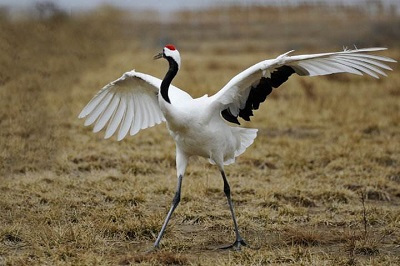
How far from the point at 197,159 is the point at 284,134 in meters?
1.95

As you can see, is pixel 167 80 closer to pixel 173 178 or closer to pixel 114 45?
pixel 173 178

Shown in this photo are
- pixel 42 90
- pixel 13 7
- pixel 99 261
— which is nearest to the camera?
pixel 99 261

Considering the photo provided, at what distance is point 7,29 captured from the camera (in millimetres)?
7762

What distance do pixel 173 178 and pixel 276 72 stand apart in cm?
243

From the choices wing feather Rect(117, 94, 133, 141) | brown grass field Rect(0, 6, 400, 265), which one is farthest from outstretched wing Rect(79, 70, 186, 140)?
brown grass field Rect(0, 6, 400, 265)

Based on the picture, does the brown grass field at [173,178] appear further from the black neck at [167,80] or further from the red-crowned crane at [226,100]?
the black neck at [167,80]

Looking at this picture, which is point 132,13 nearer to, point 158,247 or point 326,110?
point 326,110

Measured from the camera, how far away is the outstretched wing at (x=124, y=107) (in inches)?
238

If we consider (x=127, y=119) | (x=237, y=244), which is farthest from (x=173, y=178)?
(x=237, y=244)

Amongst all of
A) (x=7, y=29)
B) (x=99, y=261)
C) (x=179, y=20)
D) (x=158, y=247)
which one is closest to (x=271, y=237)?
(x=158, y=247)

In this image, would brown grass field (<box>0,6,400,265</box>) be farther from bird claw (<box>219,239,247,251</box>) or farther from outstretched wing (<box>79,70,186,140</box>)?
outstretched wing (<box>79,70,186,140</box>)

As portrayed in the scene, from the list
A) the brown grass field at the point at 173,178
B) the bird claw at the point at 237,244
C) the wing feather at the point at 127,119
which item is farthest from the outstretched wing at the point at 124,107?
the bird claw at the point at 237,244

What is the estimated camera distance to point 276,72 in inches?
207

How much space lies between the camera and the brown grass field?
202 inches
